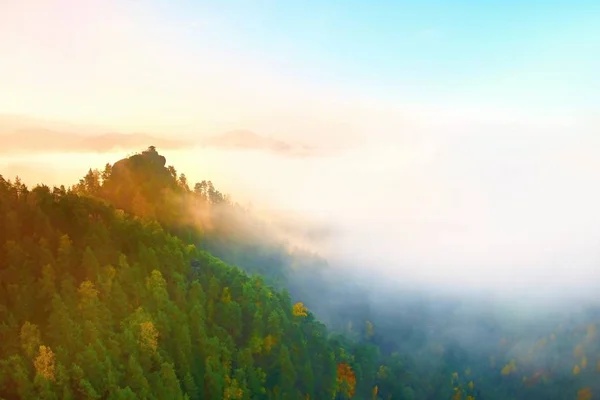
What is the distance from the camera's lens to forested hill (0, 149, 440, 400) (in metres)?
103

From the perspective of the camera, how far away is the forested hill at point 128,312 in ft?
338

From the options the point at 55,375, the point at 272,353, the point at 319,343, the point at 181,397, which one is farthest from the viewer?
the point at 319,343

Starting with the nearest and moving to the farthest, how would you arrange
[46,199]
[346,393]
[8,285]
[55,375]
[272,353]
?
[55,375]
[8,285]
[46,199]
[272,353]
[346,393]

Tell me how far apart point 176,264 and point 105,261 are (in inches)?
857

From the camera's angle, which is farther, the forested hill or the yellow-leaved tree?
the forested hill

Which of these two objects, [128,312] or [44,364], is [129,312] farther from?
[44,364]

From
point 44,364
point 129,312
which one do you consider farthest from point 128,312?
point 44,364

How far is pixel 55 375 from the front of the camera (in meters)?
98.3

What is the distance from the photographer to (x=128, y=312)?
122500 millimetres

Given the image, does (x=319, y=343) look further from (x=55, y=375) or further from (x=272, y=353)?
(x=55, y=375)

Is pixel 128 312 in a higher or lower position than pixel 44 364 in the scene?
higher

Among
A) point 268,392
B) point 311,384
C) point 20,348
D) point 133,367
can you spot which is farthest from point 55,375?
point 311,384

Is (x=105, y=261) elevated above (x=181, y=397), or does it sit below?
above

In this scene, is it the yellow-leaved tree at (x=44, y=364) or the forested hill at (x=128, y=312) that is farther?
the forested hill at (x=128, y=312)
